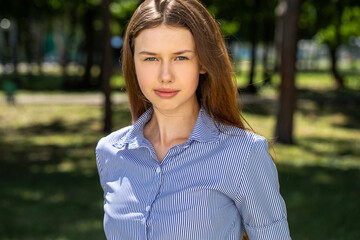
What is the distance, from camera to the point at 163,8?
1.92 meters

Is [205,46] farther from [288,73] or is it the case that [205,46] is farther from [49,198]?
[288,73]

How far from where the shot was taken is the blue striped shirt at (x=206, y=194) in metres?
1.76

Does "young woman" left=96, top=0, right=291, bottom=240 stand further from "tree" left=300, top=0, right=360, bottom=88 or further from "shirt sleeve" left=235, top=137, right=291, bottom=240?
"tree" left=300, top=0, right=360, bottom=88

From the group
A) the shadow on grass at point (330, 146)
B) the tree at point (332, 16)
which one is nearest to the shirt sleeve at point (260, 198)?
the shadow on grass at point (330, 146)

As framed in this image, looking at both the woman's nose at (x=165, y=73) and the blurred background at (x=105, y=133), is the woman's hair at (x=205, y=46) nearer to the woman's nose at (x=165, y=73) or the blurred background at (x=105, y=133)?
the woman's nose at (x=165, y=73)

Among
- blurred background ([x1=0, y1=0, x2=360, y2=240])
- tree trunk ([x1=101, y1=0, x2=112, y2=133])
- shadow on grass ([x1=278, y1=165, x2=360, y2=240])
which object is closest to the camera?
shadow on grass ([x1=278, y1=165, x2=360, y2=240])

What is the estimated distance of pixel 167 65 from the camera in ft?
6.19

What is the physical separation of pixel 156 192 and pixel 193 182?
0.13 metres

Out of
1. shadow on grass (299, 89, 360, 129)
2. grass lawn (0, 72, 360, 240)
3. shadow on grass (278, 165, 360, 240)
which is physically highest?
shadow on grass (278, 165, 360, 240)

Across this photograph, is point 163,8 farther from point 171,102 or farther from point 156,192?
point 156,192

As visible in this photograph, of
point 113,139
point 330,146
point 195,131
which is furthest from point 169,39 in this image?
point 330,146

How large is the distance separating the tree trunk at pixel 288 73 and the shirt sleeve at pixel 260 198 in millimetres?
10223

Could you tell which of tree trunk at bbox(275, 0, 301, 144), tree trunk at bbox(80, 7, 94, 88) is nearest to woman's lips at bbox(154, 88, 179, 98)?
tree trunk at bbox(275, 0, 301, 144)

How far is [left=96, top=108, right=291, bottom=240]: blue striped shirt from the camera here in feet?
5.77
